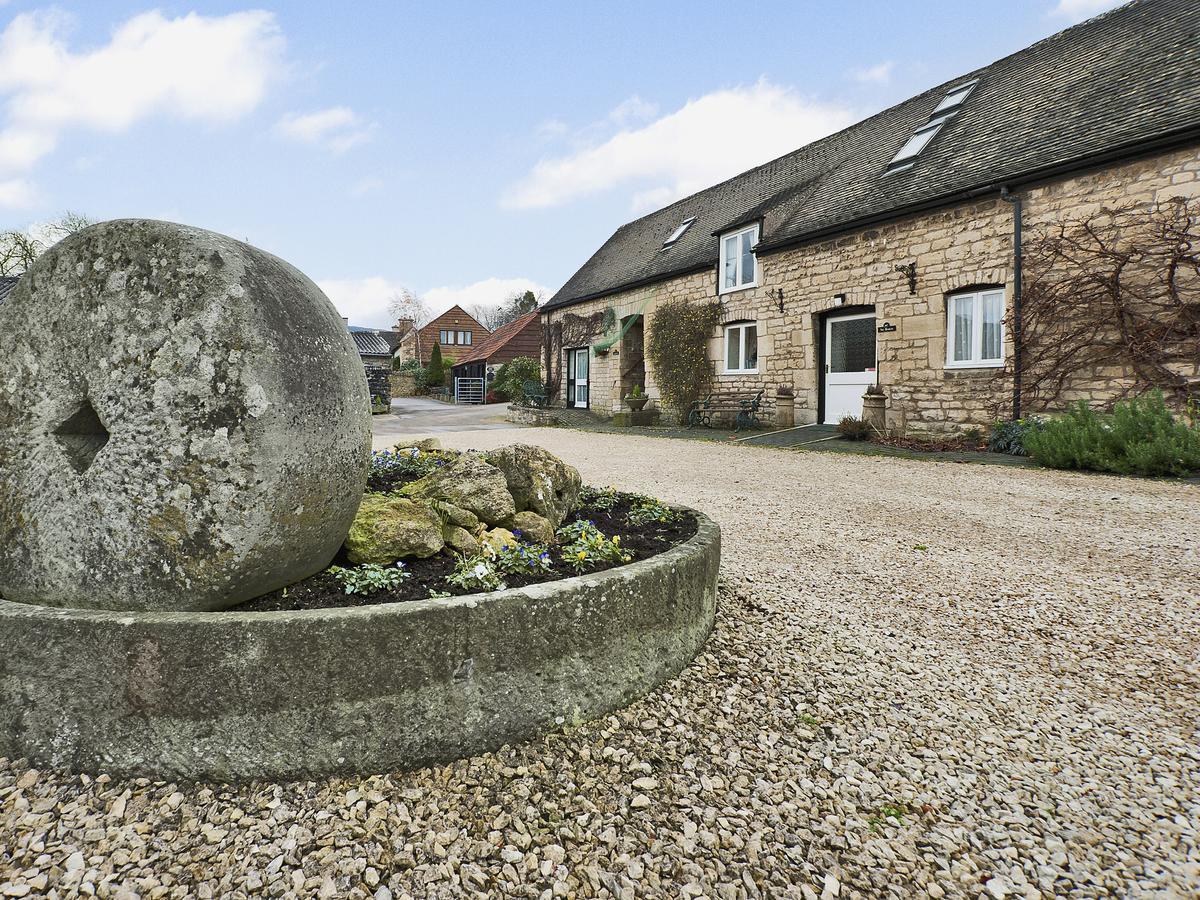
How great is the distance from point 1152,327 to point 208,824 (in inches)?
461

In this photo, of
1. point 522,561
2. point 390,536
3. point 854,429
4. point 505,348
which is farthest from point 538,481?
point 505,348

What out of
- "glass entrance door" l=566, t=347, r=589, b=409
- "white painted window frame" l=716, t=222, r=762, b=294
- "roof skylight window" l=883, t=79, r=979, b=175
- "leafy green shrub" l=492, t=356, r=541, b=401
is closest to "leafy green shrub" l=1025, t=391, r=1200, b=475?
"roof skylight window" l=883, t=79, r=979, b=175

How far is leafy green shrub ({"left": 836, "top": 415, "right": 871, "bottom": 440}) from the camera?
1190 centimetres

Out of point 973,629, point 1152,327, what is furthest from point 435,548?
point 1152,327

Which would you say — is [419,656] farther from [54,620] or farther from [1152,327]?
[1152,327]

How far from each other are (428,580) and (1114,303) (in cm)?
1087

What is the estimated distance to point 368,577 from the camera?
91.5 inches

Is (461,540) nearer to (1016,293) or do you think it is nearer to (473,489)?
(473,489)

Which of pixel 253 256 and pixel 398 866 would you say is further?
pixel 253 256

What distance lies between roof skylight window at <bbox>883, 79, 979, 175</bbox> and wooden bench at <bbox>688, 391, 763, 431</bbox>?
5.35m

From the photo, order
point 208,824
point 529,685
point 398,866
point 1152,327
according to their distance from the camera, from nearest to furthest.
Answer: point 398,866, point 208,824, point 529,685, point 1152,327

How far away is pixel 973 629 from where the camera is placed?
3121 mm

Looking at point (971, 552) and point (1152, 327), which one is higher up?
point (1152, 327)

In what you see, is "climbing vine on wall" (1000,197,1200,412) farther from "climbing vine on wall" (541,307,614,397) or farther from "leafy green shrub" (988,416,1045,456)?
"climbing vine on wall" (541,307,614,397)
